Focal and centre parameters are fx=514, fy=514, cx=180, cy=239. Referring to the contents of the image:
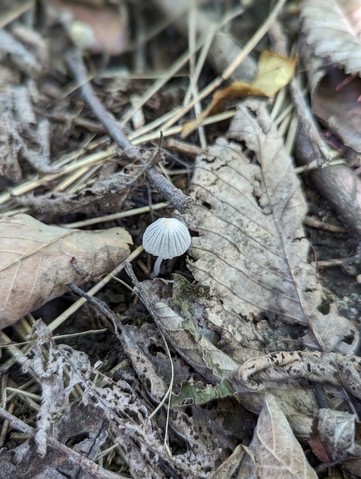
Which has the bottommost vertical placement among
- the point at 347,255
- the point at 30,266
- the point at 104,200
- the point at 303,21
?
the point at 30,266

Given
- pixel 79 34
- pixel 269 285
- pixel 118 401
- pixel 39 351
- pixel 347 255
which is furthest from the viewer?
pixel 79 34

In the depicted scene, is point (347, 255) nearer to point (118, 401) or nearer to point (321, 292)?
point (321, 292)

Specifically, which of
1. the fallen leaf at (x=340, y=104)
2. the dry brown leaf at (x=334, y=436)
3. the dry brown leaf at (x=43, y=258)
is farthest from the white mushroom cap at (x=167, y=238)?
the fallen leaf at (x=340, y=104)

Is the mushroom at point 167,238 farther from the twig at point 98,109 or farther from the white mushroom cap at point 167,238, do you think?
the twig at point 98,109

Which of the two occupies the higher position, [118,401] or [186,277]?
[186,277]

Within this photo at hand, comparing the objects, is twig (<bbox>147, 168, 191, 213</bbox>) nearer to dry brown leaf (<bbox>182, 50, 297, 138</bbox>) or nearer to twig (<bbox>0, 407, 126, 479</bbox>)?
dry brown leaf (<bbox>182, 50, 297, 138</bbox>)

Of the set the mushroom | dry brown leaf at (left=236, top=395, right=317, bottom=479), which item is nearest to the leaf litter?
dry brown leaf at (left=236, top=395, right=317, bottom=479)

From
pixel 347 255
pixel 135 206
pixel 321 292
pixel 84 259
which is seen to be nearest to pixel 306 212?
pixel 347 255

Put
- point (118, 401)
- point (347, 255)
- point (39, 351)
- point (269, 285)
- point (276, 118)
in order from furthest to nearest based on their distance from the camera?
point (276, 118) < point (347, 255) < point (269, 285) < point (39, 351) < point (118, 401)
